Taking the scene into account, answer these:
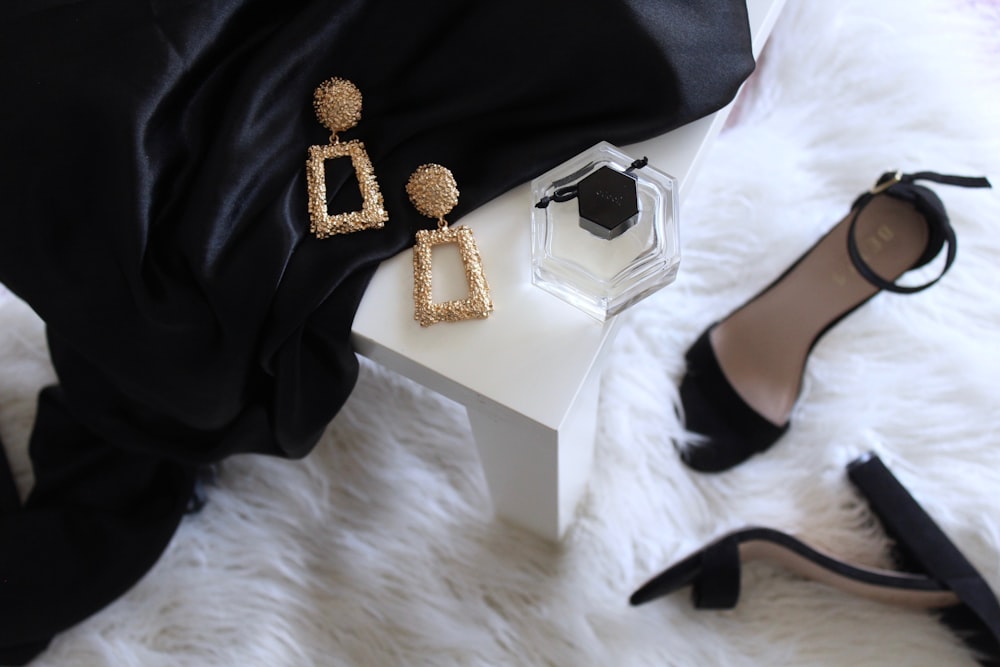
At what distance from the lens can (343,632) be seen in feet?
2.29

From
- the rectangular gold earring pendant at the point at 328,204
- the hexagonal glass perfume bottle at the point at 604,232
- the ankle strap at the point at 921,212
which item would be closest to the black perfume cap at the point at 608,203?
the hexagonal glass perfume bottle at the point at 604,232

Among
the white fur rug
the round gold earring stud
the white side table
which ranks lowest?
the white fur rug

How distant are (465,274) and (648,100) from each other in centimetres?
17

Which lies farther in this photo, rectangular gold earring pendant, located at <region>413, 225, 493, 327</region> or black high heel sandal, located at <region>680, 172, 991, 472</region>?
black high heel sandal, located at <region>680, 172, 991, 472</region>

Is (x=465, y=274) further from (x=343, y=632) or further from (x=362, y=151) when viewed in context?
(x=343, y=632)

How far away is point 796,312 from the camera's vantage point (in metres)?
0.77

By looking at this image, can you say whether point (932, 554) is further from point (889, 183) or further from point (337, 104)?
point (337, 104)

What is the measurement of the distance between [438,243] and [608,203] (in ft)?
0.37

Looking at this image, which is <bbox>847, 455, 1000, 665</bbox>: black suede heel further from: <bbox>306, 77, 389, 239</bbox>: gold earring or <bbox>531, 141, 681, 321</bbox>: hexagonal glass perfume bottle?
<bbox>306, 77, 389, 239</bbox>: gold earring

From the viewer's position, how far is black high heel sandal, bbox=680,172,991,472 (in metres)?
0.72

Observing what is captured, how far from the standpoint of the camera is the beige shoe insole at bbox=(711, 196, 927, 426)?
2.37 ft

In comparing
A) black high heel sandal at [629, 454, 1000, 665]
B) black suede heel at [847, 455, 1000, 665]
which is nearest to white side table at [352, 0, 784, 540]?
black high heel sandal at [629, 454, 1000, 665]

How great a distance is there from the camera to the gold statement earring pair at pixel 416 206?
457 mm

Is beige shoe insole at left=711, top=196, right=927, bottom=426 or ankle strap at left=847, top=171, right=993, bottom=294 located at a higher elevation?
ankle strap at left=847, top=171, right=993, bottom=294
